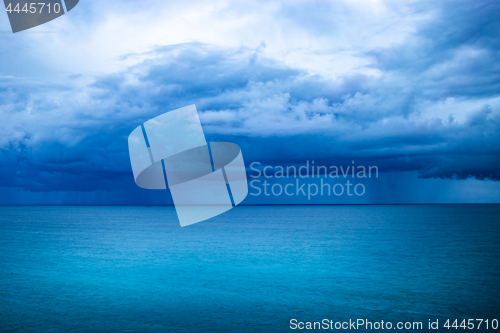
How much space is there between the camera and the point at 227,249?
37656 millimetres

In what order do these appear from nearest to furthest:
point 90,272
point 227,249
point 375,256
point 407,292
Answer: point 407,292, point 90,272, point 375,256, point 227,249

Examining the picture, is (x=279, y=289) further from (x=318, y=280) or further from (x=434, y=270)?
(x=434, y=270)

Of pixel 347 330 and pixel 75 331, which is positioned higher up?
pixel 75 331

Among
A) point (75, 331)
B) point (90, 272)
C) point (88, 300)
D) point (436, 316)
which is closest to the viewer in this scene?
point (75, 331)

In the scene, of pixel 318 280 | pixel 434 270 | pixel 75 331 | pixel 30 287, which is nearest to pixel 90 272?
pixel 30 287

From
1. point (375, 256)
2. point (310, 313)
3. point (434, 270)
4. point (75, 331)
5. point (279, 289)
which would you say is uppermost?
point (75, 331)

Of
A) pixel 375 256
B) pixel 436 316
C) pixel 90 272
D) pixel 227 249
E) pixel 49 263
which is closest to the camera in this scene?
pixel 436 316

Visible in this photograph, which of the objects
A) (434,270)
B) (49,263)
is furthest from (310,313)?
(49,263)

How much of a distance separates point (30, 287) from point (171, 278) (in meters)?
7.54

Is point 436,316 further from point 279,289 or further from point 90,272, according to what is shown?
point 90,272

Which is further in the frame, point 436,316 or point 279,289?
point 279,289

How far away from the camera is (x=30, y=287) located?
20.1 metres

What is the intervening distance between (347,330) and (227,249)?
25108 mm

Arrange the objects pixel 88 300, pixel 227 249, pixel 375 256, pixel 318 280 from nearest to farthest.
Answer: pixel 88 300, pixel 318 280, pixel 375 256, pixel 227 249
